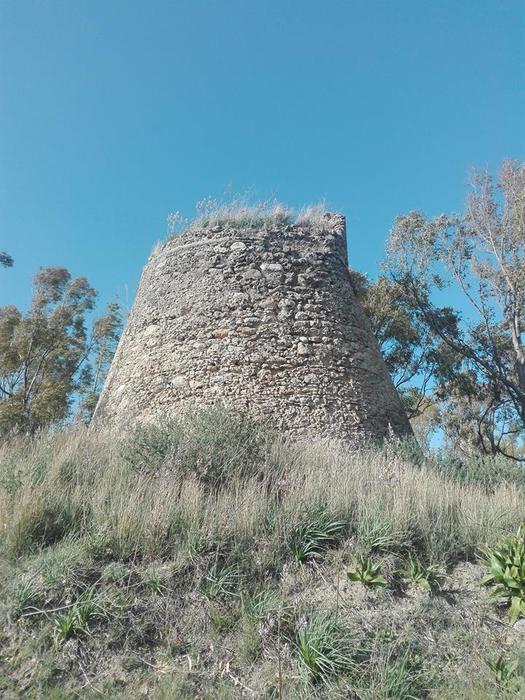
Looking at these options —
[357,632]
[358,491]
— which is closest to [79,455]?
[358,491]

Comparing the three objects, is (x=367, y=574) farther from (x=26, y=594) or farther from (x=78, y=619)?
(x=26, y=594)

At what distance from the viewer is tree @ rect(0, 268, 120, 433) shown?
53.3ft

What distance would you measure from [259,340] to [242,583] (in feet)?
14.8

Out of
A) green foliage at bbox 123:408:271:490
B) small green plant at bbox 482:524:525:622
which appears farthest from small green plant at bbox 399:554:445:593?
green foliage at bbox 123:408:271:490

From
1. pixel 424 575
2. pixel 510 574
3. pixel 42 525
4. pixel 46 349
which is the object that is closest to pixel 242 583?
pixel 424 575

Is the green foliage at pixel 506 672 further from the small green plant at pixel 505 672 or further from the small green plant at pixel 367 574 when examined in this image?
the small green plant at pixel 367 574

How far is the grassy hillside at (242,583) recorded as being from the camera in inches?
111

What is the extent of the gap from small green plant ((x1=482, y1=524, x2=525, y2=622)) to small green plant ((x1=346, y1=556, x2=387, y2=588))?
782 millimetres

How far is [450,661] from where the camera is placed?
304 centimetres

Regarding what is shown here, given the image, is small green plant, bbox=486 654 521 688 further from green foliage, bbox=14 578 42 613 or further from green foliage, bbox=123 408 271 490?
green foliage, bbox=14 578 42 613

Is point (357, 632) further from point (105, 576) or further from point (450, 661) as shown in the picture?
point (105, 576)

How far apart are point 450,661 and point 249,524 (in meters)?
1.67

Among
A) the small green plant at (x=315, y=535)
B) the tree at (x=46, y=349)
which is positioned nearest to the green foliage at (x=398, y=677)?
the small green plant at (x=315, y=535)

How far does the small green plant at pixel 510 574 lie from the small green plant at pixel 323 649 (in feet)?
3.97
